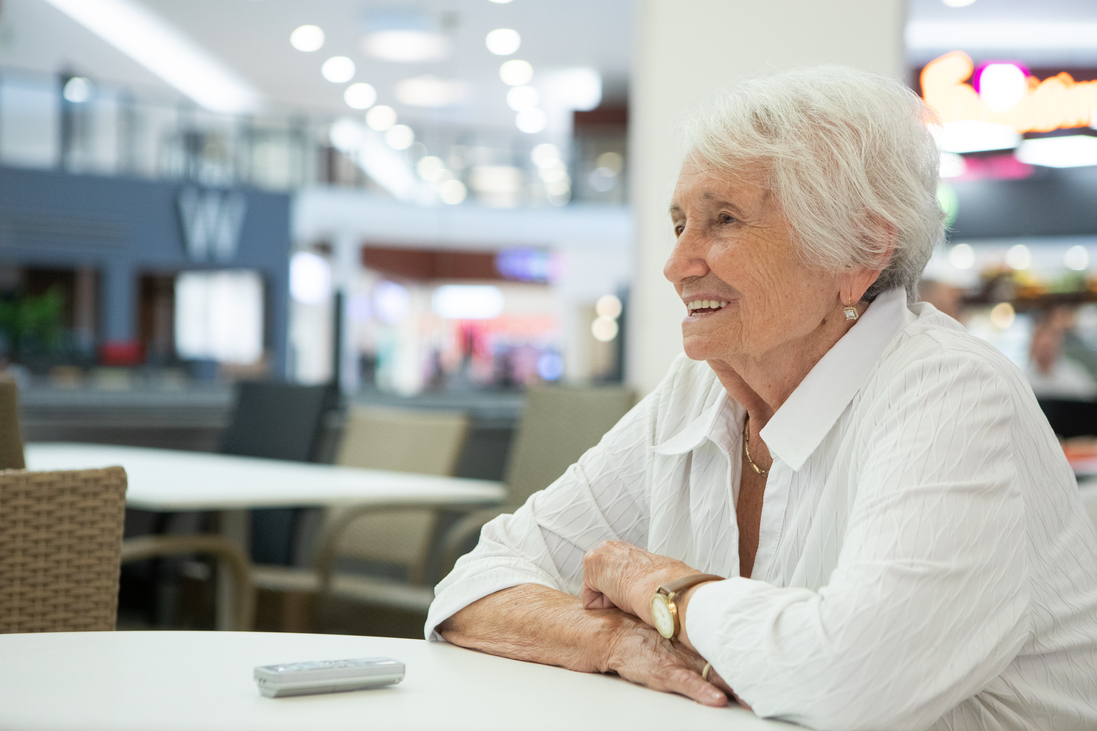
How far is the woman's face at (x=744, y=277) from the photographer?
115 centimetres

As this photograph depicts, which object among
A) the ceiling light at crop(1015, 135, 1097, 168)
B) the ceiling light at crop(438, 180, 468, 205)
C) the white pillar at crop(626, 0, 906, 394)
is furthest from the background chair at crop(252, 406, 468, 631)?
the ceiling light at crop(438, 180, 468, 205)

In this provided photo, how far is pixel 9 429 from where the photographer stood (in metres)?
1.52

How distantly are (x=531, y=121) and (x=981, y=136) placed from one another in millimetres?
6182

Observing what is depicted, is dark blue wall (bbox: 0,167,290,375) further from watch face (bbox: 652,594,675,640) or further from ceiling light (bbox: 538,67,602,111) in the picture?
watch face (bbox: 652,594,675,640)

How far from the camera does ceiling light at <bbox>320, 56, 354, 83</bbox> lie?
1012 cm

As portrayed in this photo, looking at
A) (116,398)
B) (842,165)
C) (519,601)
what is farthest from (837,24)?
(116,398)

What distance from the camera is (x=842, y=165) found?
1.10 meters

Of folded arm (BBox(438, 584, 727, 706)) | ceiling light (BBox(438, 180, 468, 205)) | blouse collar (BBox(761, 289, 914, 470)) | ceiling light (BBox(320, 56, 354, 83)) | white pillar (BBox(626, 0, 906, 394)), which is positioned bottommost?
folded arm (BBox(438, 584, 727, 706))

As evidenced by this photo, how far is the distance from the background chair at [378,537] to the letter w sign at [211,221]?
10165 millimetres

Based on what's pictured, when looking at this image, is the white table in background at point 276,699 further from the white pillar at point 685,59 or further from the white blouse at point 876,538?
the white pillar at point 685,59

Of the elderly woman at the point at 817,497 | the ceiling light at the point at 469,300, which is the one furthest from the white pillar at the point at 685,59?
the ceiling light at the point at 469,300

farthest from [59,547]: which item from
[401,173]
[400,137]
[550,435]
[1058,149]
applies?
[401,173]

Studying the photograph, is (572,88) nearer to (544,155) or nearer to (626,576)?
(544,155)

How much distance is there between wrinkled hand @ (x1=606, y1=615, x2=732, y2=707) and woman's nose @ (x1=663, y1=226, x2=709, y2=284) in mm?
412
